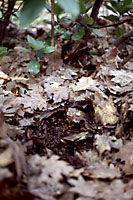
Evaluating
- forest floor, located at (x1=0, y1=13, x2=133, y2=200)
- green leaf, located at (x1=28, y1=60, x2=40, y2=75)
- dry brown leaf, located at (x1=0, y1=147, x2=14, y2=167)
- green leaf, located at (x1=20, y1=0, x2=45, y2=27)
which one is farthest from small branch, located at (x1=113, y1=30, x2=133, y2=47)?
dry brown leaf, located at (x1=0, y1=147, x2=14, y2=167)

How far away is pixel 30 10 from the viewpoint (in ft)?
3.39

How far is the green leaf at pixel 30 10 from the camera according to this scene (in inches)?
40.2

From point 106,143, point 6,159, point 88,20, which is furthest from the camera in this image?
point 88,20

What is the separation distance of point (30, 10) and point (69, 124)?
2.31 ft

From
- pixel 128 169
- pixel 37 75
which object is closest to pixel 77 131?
pixel 128 169

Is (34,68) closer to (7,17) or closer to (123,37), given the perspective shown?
(7,17)

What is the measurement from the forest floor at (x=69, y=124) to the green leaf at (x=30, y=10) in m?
0.54

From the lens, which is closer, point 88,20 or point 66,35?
point 88,20

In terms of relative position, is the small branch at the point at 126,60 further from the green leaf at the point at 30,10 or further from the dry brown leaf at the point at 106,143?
the green leaf at the point at 30,10

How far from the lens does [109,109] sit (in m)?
1.36

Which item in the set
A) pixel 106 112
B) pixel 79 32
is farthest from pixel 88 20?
pixel 106 112

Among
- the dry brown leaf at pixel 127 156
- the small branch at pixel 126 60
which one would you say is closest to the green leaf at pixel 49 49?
the small branch at pixel 126 60

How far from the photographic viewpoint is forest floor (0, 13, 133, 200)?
2.79ft

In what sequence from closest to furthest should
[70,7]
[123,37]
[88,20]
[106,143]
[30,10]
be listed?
[70,7]
[30,10]
[106,143]
[88,20]
[123,37]
